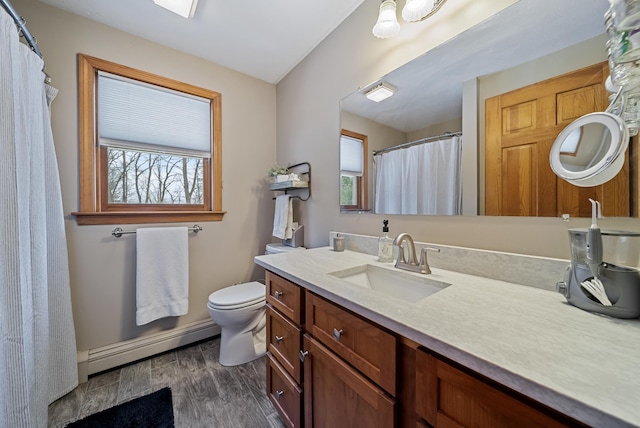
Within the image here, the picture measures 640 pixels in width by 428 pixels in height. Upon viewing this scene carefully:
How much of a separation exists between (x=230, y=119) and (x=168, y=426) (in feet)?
6.99

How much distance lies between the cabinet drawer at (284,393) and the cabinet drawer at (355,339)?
0.34 m

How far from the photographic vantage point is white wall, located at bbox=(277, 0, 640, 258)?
2.80ft

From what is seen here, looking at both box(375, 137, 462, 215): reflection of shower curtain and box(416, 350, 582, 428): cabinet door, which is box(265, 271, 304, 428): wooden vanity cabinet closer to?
box(416, 350, 582, 428): cabinet door

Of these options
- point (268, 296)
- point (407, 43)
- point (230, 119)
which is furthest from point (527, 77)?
point (230, 119)

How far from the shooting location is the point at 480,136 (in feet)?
3.04

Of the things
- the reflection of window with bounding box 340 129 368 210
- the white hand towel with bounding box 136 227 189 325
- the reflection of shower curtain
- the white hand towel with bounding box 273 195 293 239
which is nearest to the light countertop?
the reflection of shower curtain

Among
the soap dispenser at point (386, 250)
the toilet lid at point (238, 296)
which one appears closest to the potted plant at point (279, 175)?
the toilet lid at point (238, 296)

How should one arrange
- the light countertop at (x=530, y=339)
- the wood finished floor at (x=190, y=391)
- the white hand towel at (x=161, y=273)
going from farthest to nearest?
the white hand towel at (x=161, y=273) < the wood finished floor at (x=190, y=391) < the light countertop at (x=530, y=339)

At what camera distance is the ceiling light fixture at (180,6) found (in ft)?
4.38

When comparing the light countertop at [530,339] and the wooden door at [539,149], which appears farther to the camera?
the wooden door at [539,149]

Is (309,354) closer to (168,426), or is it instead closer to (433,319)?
(433,319)

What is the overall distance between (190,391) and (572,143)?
2126 millimetres

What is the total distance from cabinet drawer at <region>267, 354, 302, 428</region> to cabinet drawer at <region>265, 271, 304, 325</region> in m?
0.29

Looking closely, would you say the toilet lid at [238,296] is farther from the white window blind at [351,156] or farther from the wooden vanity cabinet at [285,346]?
the white window blind at [351,156]
